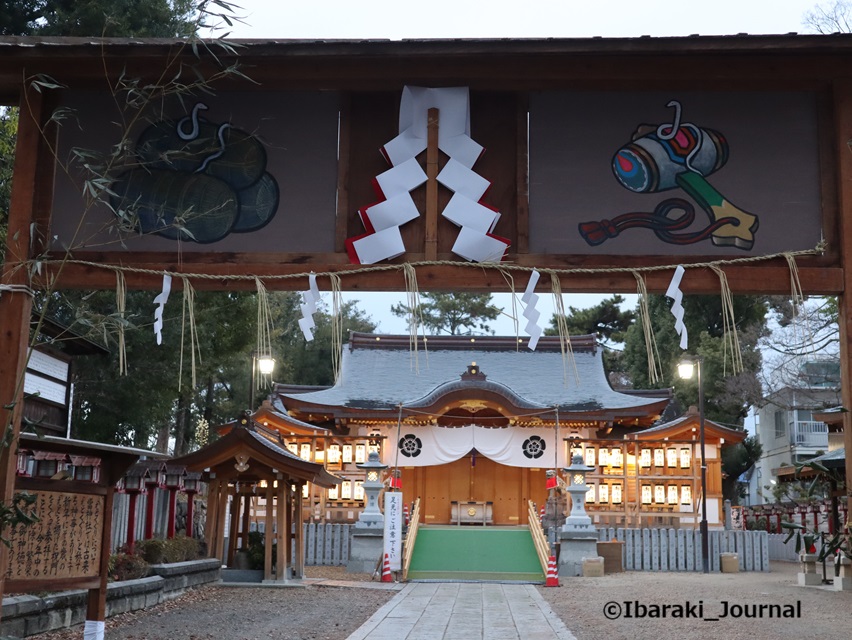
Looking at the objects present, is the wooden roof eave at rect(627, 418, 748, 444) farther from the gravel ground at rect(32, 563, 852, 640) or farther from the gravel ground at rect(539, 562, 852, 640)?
the gravel ground at rect(32, 563, 852, 640)

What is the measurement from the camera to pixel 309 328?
6.93 m

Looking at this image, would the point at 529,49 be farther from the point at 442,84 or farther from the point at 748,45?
the point at 748,45

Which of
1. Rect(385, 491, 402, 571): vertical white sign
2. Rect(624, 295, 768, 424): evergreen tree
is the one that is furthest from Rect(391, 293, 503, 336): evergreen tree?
Rect(385, 491, 402, 571): vertical white sign

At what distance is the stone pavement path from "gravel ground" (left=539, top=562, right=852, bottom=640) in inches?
14.0

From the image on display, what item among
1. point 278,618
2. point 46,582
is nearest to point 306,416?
point 278,618

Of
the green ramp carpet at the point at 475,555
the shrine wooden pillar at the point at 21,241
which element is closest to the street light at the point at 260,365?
the shrine wooden pillar at the point at 21,241

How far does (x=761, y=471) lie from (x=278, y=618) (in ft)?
133

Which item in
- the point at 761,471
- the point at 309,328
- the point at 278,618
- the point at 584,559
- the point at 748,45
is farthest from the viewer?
the point at 761,471

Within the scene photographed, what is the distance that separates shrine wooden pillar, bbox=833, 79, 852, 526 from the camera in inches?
264

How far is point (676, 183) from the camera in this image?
723cm

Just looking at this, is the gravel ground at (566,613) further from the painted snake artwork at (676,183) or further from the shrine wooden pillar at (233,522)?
the painted snake artwork at (676,183)

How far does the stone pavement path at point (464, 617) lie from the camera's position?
31.0 feet

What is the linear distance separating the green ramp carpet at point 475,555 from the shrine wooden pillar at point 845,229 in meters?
12.3

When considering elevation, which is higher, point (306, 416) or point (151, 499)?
point (306, 416)
